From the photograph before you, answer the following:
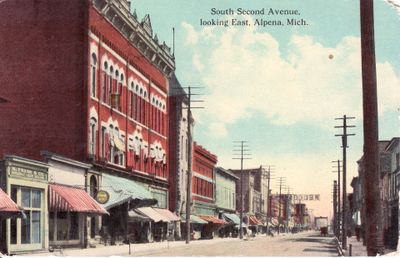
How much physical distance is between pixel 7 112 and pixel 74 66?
14.0 ft

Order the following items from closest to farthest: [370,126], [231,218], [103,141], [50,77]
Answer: [370,126]
[50,77]
[103,141]
[231,218]

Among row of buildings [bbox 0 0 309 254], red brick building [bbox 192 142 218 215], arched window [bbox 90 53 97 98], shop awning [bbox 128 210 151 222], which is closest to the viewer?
row of buildings [bbox 0 0 309 254]

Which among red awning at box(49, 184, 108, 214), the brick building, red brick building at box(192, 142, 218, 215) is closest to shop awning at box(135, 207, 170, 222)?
the brick building

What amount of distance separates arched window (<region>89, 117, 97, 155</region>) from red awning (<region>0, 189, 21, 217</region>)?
12044 mm

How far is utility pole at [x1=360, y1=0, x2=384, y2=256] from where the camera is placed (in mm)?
14852

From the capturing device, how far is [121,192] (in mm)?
39938

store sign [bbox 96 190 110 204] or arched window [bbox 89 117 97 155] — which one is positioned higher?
arched window [bbox 89 117 97 155]

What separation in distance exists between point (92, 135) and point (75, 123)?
1.77 m

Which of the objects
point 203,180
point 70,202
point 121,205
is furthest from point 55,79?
point 203,180

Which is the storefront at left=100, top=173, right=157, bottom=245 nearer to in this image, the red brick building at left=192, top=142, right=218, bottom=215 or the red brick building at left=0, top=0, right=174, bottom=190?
the red brick building at left=0, top=0, right=174, bottom=190

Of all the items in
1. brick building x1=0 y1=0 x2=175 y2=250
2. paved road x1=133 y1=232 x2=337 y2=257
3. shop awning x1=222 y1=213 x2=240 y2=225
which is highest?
brick building x1=0 y1=0 x2=175 y2=250

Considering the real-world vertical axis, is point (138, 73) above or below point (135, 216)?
above

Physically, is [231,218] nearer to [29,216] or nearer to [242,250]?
[242,250]

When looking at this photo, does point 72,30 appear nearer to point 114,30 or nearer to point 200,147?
point 114,30
